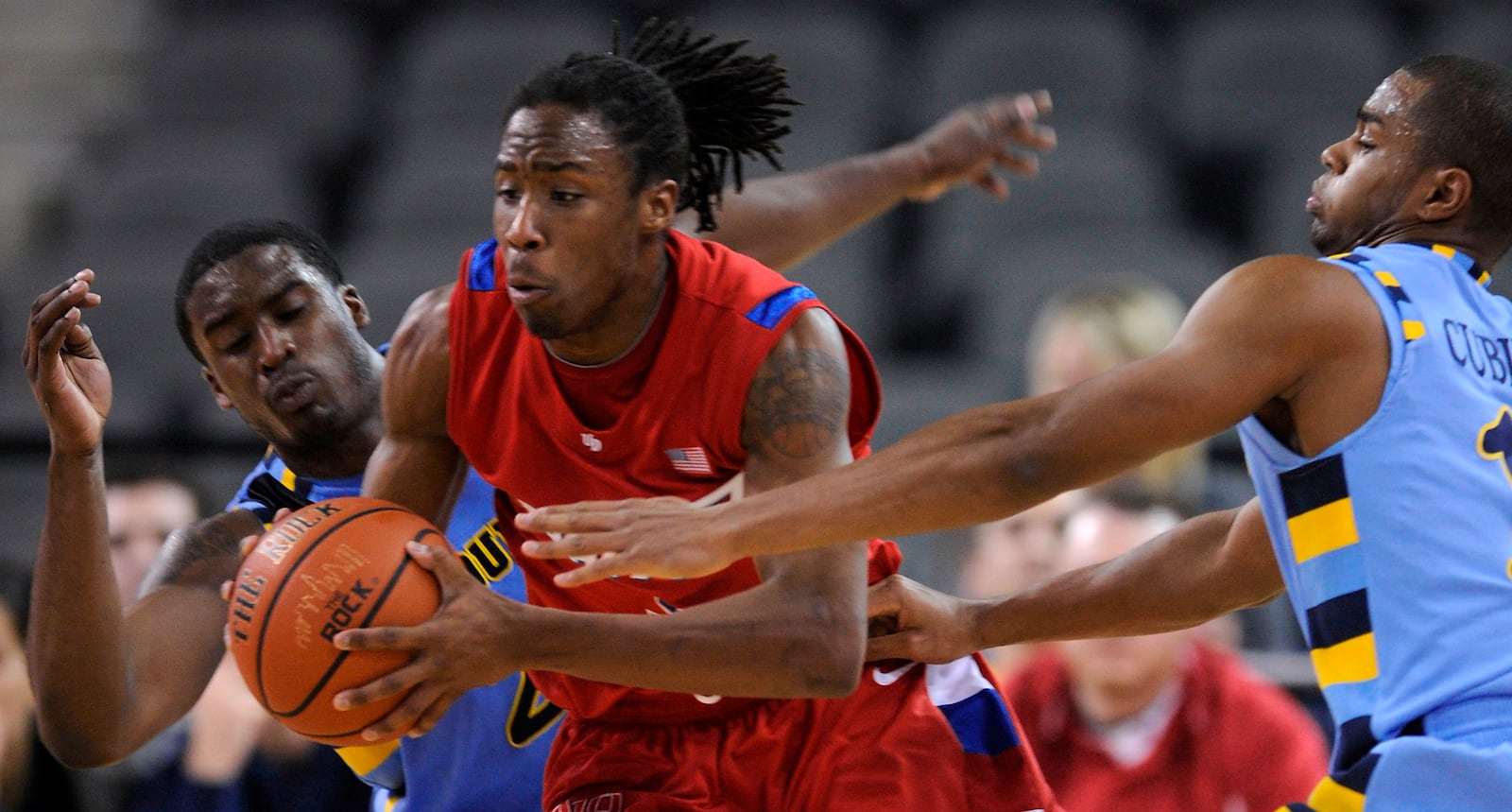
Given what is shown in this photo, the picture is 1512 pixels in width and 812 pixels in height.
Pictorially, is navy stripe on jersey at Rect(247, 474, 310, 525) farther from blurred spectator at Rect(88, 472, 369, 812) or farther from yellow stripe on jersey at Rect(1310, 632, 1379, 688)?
yellow stripe on jersey at Rect(1310, 632, 1379, 688)

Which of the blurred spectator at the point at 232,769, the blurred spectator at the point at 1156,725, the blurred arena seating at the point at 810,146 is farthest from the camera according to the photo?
the blurred arena seating at the point at 810,146

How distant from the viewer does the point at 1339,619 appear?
99.2 inches

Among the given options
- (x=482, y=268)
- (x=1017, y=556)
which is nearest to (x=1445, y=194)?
(x=482, y=268)

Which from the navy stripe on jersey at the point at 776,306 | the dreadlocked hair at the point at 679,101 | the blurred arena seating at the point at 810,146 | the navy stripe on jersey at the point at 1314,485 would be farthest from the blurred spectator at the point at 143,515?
the navy stripe on jersey at the point at 1314,485

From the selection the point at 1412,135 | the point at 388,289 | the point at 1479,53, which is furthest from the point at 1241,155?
the point at 1412,135

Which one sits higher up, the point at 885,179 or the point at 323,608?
the point at 885,179

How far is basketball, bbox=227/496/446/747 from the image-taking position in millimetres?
2686

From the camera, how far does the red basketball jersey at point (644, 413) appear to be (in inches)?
118

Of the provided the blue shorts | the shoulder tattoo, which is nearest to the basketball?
the shoulder tattoo

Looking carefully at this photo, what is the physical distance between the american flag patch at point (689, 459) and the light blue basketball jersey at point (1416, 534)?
3.24 ft

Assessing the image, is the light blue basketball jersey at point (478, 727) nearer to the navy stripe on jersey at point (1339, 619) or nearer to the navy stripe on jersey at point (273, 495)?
the navy stripe on jersey at point (273, 495)

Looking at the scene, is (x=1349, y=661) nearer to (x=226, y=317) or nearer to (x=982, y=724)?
(x=982, y=724)

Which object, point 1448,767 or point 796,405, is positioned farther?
point 796,405

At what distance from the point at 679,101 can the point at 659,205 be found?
307 mm
